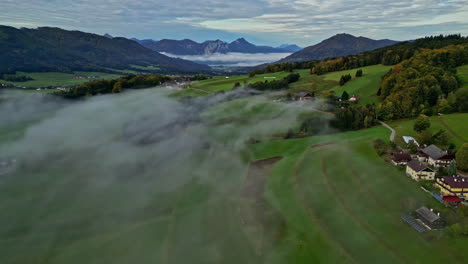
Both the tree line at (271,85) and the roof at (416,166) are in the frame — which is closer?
the roof at (416,166)

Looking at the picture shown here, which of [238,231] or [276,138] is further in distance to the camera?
[276,138]

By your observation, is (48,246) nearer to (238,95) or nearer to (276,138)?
(276,138)

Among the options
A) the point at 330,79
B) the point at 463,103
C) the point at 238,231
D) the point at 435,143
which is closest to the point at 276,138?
the point at 435,143

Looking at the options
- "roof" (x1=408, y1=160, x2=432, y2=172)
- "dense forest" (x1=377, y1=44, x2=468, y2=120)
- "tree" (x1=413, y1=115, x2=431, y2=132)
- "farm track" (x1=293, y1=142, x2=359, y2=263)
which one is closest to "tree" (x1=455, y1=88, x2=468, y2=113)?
"dense forest" (x1=377, y1=44, x2=468, y2=120)

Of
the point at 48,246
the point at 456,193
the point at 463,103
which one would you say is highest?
the point at 463,103

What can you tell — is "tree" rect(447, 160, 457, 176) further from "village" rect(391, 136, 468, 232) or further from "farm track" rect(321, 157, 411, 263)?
"farm track" rect(321, 157, 411, 263)

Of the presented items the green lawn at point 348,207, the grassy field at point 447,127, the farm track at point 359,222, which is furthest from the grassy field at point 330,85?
the farm track at point 359,222

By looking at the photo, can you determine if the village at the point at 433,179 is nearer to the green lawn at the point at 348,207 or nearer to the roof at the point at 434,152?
the roof at the point at 434,152
